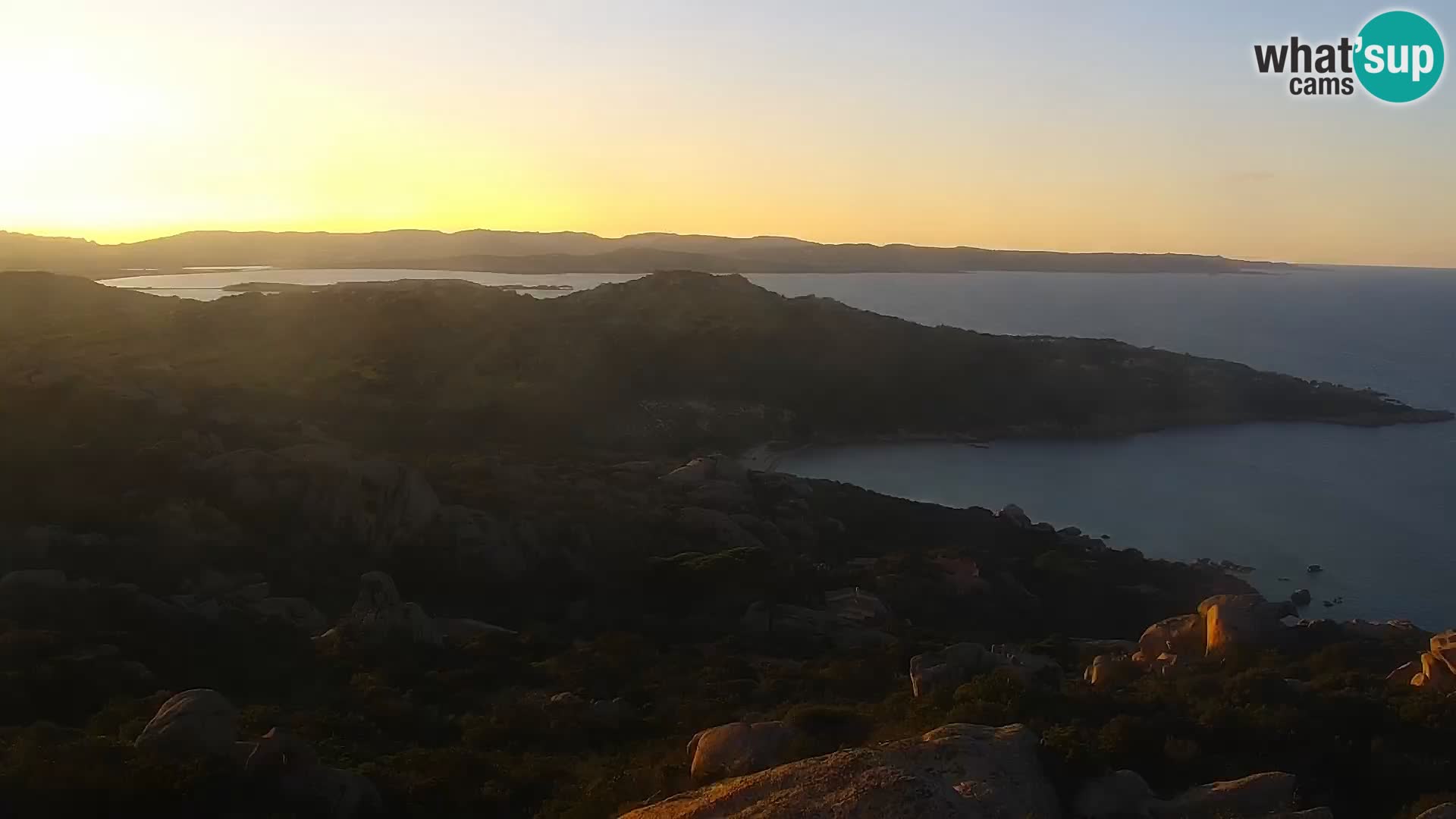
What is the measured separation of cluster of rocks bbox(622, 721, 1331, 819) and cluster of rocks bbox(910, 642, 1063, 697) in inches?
163

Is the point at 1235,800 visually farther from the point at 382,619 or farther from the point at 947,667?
the point at 382,619

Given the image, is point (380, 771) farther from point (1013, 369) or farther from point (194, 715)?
point (1013, 369)

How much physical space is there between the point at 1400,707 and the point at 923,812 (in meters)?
8.38

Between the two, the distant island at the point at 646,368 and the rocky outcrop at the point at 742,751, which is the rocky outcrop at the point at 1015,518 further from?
the rocky outcrop at the point at 742,751

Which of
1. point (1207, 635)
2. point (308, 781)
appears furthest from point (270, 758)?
point (1207, 635)

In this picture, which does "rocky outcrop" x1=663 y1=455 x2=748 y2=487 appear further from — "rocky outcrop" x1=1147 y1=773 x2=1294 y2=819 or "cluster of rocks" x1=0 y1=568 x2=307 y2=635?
"rocky outcrop" x1=1147 y1=773 x2=1294 y2=819

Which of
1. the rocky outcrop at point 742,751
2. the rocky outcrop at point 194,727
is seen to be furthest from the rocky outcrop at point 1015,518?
the rocky outcrop at point 194,727

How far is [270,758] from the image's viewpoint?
10750mm

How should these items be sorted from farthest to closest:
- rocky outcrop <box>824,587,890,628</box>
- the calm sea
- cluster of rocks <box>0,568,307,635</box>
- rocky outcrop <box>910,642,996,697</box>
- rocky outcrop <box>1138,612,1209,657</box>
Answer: the calm sea, rocky outcrop <box>824,587,890,628</box>, rocky outcrop <box>1138,612,1209,657</box>, cluster of rocks <box>0,568,307,635</box>, rocky outcrop <box>910,642,996,697</box>

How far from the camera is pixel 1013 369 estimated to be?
82.1 meters

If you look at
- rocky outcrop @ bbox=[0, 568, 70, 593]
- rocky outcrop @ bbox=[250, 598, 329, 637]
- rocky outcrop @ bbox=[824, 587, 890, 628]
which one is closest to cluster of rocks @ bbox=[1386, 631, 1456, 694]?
rocky outcrop @ bbox=[824, 587, 890, 628]

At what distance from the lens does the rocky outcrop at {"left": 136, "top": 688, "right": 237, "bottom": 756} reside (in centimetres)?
1102

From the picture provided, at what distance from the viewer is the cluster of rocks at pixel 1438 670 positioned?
15945 millimetres

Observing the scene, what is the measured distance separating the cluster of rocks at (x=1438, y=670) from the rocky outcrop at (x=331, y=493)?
22184mm
